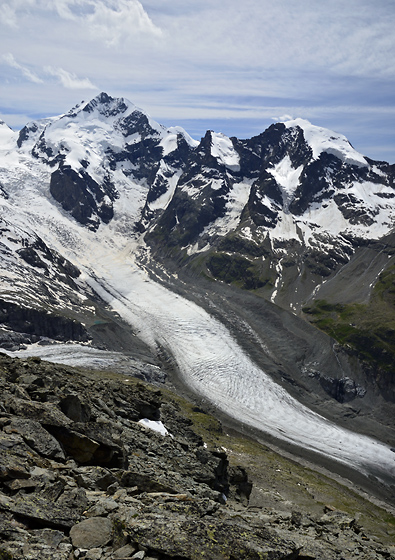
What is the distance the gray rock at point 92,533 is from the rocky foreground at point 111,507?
3 centimetres

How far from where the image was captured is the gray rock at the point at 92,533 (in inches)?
588

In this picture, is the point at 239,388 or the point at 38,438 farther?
the point at 239,388

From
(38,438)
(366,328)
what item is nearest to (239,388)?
(366,328)

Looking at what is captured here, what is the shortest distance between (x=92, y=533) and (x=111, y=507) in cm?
190

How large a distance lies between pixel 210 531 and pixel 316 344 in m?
162

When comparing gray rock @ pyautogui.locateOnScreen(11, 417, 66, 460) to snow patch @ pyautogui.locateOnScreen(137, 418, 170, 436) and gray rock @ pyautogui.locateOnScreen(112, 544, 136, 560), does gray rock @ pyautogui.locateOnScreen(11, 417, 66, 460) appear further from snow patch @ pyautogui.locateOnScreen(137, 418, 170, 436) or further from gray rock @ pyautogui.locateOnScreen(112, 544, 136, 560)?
snow patch @ pyautogui.locateOnScreen(137, 418, 170, 436)

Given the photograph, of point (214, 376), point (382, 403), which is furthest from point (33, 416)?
point (382, 403)

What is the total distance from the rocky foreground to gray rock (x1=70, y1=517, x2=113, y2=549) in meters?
0.03

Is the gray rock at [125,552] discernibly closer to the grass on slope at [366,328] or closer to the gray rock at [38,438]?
the gray rock at [38,438]

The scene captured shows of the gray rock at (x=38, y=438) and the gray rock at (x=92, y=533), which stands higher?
the gray rock at (x=92, y=533)

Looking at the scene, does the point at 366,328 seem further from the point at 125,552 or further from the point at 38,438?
the point at 125,552

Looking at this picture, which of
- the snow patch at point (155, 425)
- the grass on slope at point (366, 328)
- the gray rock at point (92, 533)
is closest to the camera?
the gray rock at point (92, 533)

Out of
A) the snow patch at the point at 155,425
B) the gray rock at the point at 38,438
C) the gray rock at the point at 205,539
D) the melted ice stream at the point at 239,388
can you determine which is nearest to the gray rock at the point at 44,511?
the gray rock at the point at 205,539

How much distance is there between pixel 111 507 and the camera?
1727 cm
